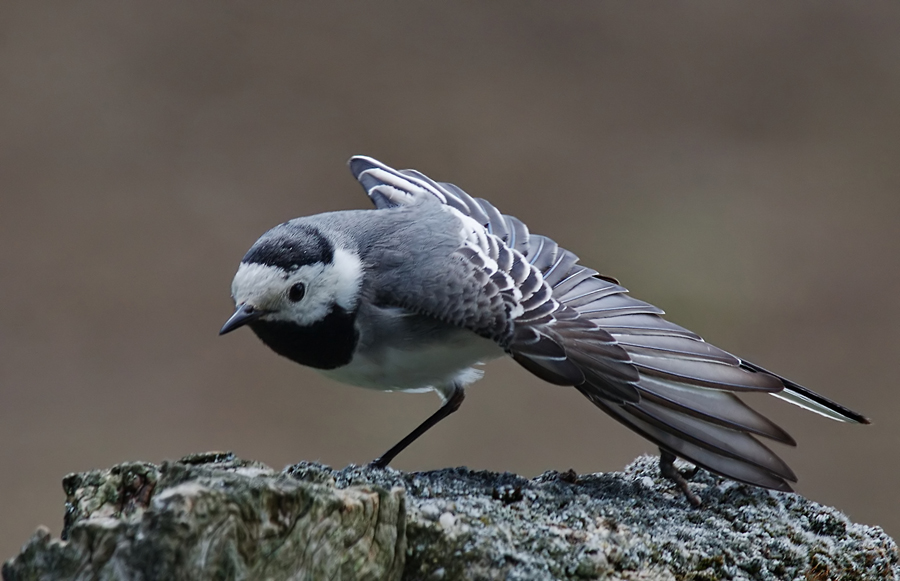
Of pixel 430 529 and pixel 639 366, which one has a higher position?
pixel 639 366

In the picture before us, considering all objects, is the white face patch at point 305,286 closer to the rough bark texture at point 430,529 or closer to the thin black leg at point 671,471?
the rough bark texture at point 430,529

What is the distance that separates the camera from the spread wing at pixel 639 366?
1.53 meters

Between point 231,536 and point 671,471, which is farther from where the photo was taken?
point 671,471

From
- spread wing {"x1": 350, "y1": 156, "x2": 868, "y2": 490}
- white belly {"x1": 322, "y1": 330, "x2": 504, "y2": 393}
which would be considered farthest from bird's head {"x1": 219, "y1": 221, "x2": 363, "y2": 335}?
spread wing {"x1": 350, "y1": 156, "x2": 868, "y2": 490}

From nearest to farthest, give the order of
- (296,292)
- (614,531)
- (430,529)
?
(430,529) < (614,531) < (296,292)

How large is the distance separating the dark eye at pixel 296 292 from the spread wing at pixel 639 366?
0.33 meters

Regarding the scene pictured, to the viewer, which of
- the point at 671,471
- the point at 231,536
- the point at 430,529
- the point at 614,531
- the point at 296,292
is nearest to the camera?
the point at 231,536

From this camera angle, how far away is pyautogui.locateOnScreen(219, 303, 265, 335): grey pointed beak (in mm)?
1628

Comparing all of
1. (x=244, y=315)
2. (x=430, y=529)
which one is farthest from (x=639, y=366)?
(x=244, y=315)

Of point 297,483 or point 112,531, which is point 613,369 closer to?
point 297,483

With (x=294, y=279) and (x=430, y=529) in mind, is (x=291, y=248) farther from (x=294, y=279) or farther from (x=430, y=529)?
(x=430, y=529)

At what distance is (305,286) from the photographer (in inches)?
68.4

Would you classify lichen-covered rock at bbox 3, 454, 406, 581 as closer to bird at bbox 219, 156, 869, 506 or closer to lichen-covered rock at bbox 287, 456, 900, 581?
lichen-covered rock at bbox 287, 456, 900, 581

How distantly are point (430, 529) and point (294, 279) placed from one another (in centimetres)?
69
